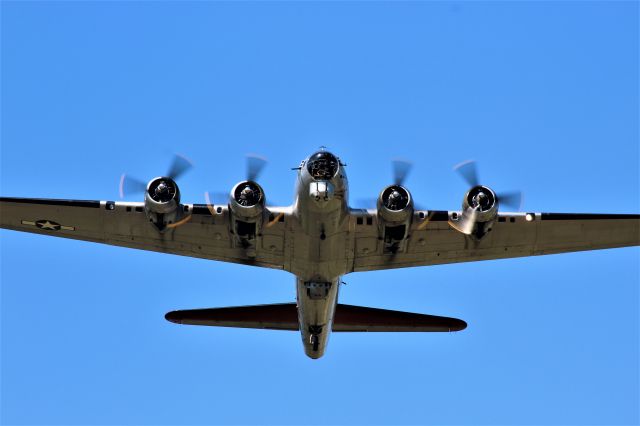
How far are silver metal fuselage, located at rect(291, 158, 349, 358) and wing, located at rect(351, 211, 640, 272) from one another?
3.44 feet

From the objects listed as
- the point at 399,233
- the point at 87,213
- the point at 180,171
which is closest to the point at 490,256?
the point at 399,233

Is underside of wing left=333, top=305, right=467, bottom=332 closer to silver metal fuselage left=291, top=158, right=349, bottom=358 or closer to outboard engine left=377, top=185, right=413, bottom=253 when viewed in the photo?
silver metal fuselage left=291, top=158, right=349, bottom=358

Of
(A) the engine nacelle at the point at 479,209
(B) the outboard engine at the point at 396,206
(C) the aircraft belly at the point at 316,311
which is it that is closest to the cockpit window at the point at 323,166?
(B) the outboard engine at the point at 396,206

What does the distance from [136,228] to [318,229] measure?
627 centimetres

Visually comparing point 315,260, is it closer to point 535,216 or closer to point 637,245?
point 535,216

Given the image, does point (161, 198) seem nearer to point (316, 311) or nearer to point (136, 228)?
point (136, 228)

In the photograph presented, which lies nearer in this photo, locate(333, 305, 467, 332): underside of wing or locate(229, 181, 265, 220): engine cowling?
locate(229, 181, 265, 220): engine cowling

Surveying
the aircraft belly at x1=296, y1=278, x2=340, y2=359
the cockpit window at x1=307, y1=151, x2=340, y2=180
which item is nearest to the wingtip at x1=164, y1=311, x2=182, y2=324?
the aircraft belly at x1=296, y1=278, x2=340, y2=359

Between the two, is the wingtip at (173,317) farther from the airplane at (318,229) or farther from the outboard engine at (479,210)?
the outboard engine at (479,210)

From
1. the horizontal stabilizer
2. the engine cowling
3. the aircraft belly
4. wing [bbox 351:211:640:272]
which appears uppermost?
wing [bbox 351:211:640:272]

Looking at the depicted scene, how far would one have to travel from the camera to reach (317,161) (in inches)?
1032

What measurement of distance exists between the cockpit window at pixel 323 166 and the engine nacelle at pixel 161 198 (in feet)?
14.5

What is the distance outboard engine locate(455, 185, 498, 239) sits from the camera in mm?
27969

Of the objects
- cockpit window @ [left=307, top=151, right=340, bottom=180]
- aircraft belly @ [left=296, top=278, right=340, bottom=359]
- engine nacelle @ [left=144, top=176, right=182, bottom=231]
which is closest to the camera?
cockpit window @ [left=307, top=151, right=340, bottom=180]
